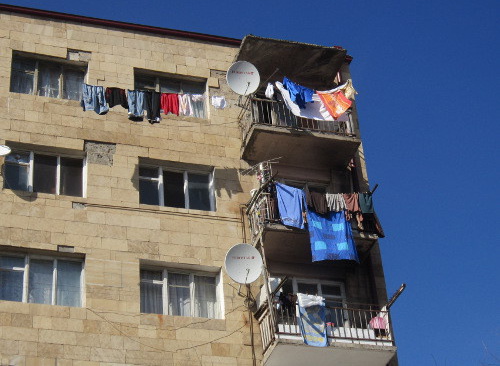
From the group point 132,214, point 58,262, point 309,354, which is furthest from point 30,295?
point 309,354

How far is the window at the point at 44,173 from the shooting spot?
94.6 ft

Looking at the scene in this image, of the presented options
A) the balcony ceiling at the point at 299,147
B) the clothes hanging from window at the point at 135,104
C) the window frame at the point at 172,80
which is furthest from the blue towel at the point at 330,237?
the clothes hanging from window at the point at 135,104

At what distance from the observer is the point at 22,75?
31.2 metres

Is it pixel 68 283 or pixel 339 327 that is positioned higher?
pixel 68 283

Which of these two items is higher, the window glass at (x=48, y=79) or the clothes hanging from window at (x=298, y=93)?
the window glass at (x=48, y=79)

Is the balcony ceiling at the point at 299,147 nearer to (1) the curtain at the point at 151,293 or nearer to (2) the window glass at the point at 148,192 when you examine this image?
(2) the window glass at the point at 148,192

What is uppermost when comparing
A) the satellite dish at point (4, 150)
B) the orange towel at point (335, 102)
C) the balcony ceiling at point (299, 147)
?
the orange towel at point (335, 102)

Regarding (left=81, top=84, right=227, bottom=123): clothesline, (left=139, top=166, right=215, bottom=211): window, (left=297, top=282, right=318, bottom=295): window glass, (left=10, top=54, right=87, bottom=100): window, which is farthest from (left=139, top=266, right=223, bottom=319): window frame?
(left=10, top=54, right=87, bottom=100): window

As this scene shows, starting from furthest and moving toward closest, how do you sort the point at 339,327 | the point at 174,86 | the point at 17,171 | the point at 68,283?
the point at 174,86
the point at 17,171
the point at 339,327
the point at 68,283

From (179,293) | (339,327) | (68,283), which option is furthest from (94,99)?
(339,327)

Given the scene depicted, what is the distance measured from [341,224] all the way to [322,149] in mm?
3012

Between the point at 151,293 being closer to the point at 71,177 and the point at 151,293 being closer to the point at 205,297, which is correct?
the point at 205,297

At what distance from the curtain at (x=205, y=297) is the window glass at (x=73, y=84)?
724 cm

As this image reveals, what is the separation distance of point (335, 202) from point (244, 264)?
425 cm
